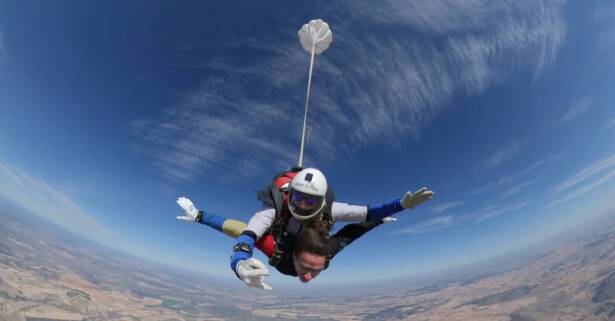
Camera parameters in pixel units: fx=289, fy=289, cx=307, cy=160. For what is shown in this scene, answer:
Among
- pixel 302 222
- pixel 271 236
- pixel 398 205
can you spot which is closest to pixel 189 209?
pixel 271 236

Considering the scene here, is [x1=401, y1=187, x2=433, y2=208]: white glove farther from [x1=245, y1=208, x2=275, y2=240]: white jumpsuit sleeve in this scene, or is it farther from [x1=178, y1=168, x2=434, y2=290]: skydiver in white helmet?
[x1=245, y1=208, x2=275, y2=240]: white jumpsuit sleeve

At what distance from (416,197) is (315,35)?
3.53 metres

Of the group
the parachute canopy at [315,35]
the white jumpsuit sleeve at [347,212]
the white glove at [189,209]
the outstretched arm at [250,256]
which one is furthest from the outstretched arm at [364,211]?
the parachute canopy at [315,35]

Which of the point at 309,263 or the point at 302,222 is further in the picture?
the point at 302,222

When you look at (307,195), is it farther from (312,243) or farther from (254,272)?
(254,272)

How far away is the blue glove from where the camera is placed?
2.79 metres

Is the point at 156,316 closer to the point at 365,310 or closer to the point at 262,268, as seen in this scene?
the point at 365,310

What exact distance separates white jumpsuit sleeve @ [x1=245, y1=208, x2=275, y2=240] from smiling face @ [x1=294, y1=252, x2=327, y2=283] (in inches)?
20.4

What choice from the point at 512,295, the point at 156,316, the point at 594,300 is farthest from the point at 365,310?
the point at 156,316

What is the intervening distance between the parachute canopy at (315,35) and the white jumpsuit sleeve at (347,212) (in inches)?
117

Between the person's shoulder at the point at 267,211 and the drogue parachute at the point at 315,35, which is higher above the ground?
the drogue parachute at the point at 315,35

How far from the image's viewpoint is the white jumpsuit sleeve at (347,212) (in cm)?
420

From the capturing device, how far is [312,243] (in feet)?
11.1

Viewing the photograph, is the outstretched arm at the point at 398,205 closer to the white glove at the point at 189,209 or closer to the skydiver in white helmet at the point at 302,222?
the skydiver in white helmet at the point at 302,222
